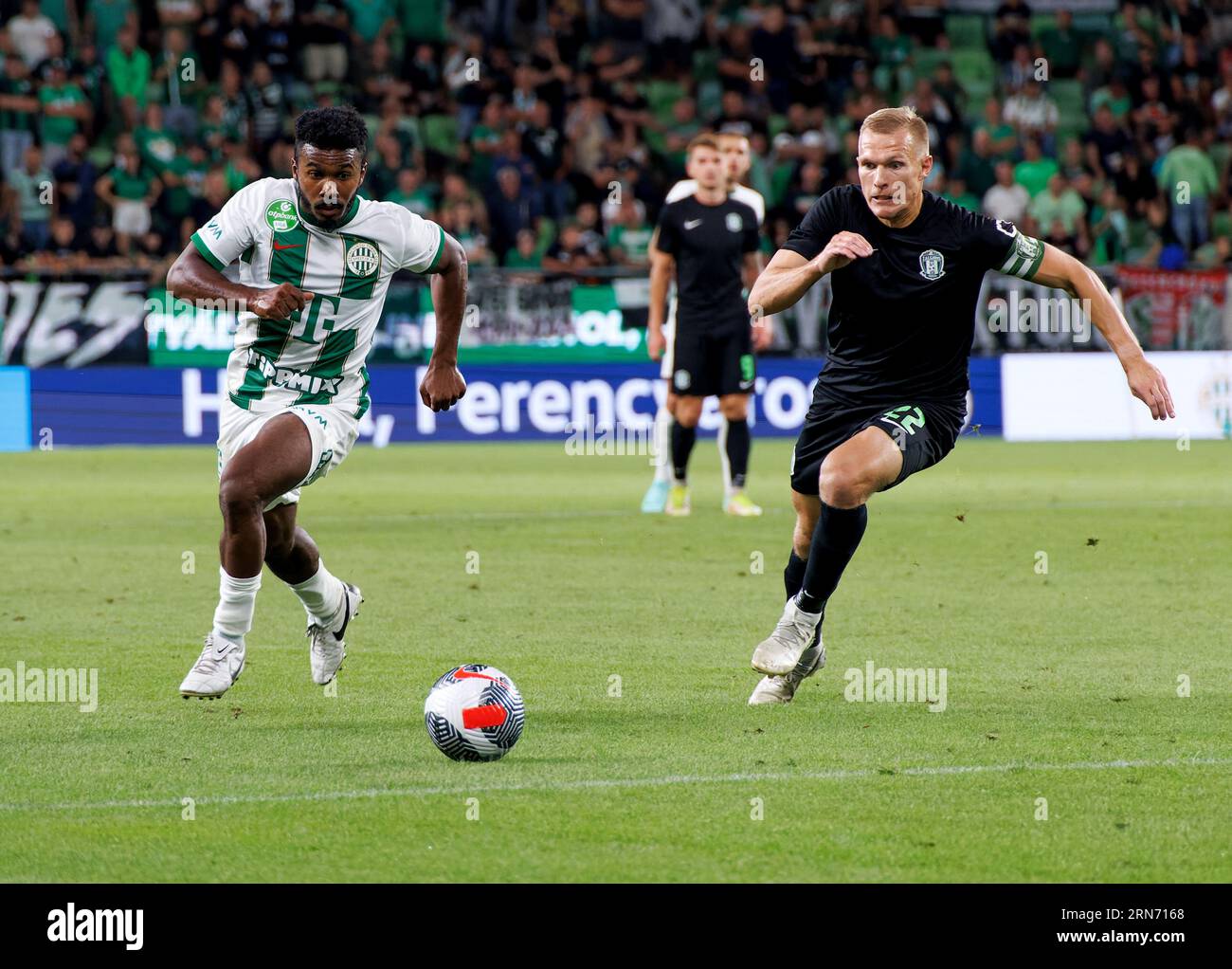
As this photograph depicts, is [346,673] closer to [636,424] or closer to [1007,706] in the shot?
[1007,706]

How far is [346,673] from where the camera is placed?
25.3 feet

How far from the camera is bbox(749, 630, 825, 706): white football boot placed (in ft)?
22.8

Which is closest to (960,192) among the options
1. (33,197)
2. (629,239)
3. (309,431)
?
(629,239)

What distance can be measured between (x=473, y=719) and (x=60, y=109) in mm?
20003

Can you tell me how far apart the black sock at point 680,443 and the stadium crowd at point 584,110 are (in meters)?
9.13

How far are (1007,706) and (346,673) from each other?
2.44 m

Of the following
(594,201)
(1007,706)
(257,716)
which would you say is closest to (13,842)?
(257,716)

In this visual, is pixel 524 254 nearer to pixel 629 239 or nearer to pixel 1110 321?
pixel 629 239

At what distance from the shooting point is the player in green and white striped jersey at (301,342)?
6988mm

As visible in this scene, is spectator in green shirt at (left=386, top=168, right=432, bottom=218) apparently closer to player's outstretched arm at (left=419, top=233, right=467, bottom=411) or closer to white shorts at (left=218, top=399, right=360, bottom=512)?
player's outstretched arm at (left=419, top=233, right=467, bottom=411)

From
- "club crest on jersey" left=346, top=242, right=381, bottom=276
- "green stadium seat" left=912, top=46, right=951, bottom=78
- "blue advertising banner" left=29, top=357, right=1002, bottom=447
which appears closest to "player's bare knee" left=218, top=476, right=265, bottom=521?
"club crest on jersey" left=346, top=242, right=381, bottom=276

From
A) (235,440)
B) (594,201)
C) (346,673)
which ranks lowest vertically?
(346,673)

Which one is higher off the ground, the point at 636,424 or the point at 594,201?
the point at 594,201

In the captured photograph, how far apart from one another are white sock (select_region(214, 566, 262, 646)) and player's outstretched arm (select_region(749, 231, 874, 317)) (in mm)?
1972
